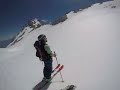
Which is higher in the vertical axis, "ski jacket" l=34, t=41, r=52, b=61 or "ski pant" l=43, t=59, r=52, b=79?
"ski jacket" l=34, t=41, r=52, b=61

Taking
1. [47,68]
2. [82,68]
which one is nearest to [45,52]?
[47,68]

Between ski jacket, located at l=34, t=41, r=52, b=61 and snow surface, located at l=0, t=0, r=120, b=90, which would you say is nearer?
snow surface, located at l=0, t=0, r=120, b=90

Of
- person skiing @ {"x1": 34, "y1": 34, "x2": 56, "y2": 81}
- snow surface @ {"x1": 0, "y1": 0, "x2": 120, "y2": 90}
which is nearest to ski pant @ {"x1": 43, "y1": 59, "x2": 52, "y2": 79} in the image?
person skiing @ {"x1": 34, "y1": 34, "x2": 56, "y2": 81}

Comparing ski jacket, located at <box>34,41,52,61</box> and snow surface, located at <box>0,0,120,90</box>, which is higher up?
ski jacket, located at <box>34,41,52,61</box>

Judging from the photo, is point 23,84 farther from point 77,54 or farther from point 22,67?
point 77,54

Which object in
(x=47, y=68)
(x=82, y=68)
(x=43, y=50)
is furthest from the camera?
(x=82, y=68)

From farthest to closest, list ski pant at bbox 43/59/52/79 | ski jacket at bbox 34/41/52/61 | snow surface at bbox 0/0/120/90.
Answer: ski pant at bbox 43/59/52/79
ski jacket at bbox 34/41/52/61
snow surface at bbox 0/0/120/90

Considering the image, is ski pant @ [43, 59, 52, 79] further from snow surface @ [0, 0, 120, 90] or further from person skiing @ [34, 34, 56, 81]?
snow surface @ [0, 0, 120, 90]

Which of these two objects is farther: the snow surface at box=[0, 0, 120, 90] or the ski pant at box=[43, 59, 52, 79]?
the ski pant at box=[43, 59, 52, 79]

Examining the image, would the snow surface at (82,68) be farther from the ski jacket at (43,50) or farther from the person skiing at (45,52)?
the ski jacket at (43,50)

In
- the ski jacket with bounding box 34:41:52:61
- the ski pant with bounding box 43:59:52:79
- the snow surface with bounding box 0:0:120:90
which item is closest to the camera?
the snow surface with bounding box 0:0:120:90

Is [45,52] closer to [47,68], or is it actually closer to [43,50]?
[43,50]

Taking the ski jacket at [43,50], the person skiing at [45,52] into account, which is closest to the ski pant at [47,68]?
the person skiing at [45,52]

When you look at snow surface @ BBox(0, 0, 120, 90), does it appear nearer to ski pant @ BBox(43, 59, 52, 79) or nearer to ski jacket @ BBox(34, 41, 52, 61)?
ski pant @ BBox(43, 59, 52, 79)
